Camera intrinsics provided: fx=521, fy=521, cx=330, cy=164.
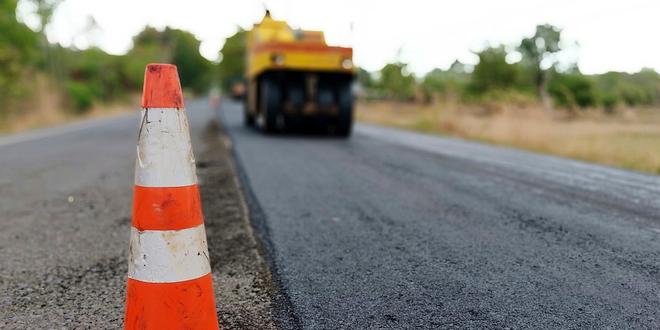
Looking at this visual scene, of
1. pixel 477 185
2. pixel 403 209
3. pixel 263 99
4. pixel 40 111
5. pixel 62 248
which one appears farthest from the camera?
pixel 40 111

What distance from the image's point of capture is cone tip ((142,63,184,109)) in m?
1.79

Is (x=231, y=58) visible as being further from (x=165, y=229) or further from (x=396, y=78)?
(x=165, y=229)

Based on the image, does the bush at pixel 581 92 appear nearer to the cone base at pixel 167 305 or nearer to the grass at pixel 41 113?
the grass at pixel 41 113

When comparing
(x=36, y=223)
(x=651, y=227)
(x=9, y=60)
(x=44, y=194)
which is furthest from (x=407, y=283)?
(x=9, y=60)

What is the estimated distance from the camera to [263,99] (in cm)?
1127

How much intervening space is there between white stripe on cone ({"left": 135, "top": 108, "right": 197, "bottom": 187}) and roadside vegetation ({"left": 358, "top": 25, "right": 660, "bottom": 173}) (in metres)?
7.50

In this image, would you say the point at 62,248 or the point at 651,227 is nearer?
the point at 62,248

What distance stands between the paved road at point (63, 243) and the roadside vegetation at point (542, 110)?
23.5ft

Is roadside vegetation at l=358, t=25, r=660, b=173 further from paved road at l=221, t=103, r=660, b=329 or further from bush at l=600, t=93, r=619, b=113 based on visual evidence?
paved road at l=221, t=103, r=660, b=329

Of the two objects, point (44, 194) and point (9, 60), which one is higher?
point (9, 60)

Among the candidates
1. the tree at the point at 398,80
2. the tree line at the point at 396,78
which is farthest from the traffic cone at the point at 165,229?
the tree at the point at 398,80

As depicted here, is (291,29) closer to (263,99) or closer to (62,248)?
(263,99)

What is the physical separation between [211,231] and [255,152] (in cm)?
437

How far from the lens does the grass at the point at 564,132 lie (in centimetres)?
873
